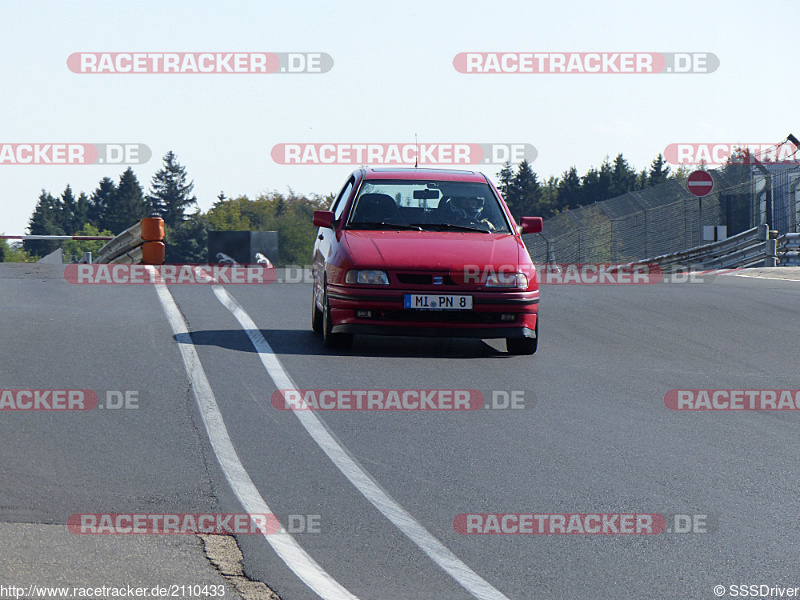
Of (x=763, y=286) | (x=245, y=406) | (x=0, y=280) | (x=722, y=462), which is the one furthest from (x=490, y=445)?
(x=763, y=286)

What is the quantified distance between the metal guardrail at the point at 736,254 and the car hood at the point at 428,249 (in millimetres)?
16402

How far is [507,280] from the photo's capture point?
997cm

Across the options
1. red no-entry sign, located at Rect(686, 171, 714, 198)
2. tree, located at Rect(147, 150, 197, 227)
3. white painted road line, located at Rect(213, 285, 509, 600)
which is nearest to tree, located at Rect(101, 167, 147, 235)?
tree, located at Rect(147, 150, 197, 227)

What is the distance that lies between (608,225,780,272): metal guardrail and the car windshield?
621 inches

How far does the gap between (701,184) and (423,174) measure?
916 inches

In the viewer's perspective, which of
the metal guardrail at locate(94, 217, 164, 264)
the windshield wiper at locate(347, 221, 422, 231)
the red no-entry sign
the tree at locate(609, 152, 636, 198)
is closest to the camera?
the windshield wiper at locate(347, 221, 422, 231)

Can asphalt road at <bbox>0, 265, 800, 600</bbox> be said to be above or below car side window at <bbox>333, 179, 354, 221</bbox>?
below

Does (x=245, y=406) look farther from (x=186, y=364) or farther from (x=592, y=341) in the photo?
(x=592, y=341)

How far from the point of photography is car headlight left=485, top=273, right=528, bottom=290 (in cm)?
993

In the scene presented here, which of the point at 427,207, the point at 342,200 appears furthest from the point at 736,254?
the point at 427,207

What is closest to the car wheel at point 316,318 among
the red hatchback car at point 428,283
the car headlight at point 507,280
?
the red hatchback car at point 428,283

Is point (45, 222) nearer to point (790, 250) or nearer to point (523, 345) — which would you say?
point (790, 250)

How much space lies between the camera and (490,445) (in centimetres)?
662

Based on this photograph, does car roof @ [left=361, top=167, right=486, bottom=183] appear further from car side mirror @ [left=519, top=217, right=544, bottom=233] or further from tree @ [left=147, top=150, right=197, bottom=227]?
tree @ [left=147, top=150, right=197, bottom=227]
